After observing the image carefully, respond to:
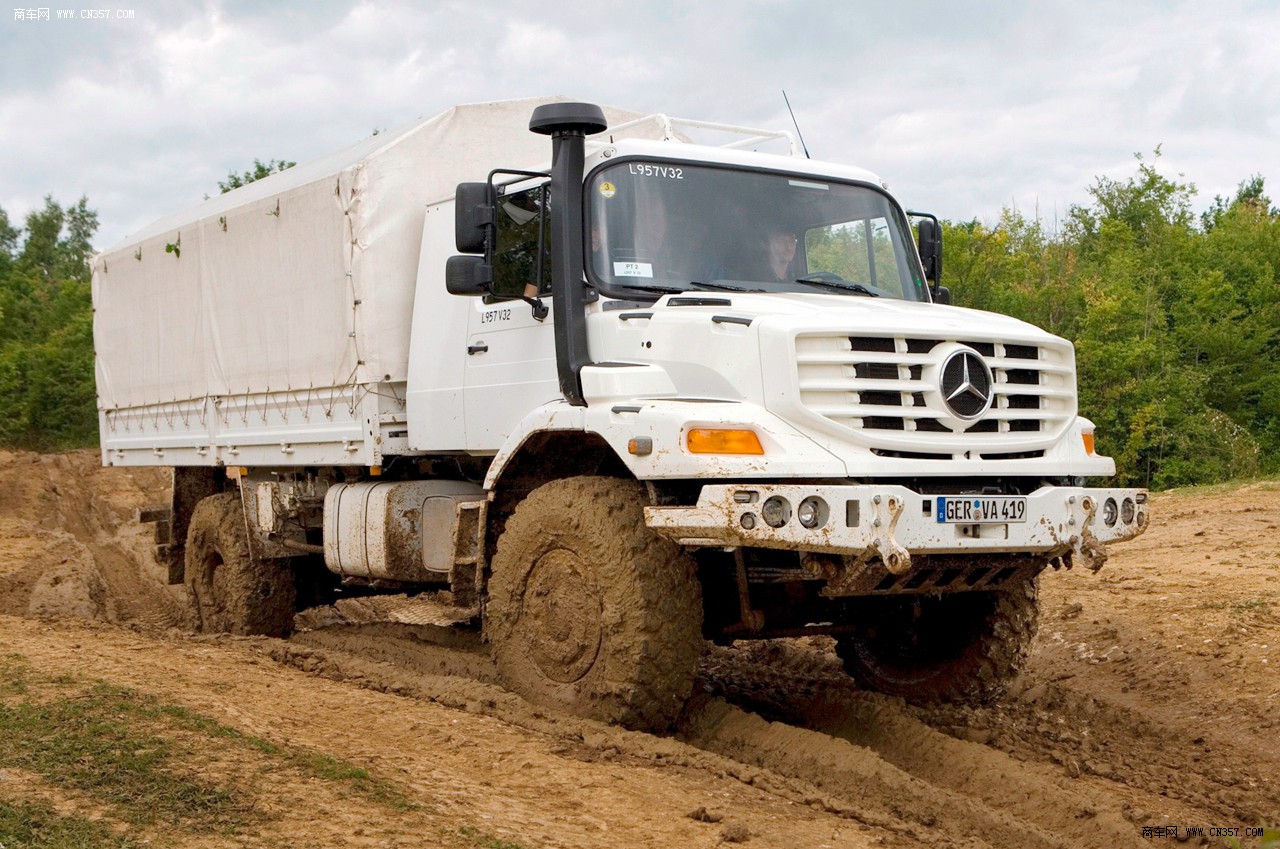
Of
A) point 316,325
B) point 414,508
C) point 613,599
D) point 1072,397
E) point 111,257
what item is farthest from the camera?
point 111,257

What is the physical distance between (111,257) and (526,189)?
675 centimetres

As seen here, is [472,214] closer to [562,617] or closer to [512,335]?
[512,335]

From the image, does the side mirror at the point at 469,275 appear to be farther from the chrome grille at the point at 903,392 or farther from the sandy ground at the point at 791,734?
the sandy ground at the point at 791,734

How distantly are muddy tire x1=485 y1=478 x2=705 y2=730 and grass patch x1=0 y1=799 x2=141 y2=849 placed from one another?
Result: 8.41 ft

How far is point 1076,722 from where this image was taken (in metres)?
7.66

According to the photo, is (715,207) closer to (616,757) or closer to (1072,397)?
(1072,397)

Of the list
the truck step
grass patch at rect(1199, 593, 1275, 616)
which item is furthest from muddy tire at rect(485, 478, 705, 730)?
grass patch at rect(1199, 593, 1275, 616)

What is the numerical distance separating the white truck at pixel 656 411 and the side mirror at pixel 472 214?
2 centimetres

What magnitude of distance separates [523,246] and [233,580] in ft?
14.9

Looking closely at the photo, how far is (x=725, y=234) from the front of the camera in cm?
724

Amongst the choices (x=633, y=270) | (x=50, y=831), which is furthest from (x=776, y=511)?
(x=50, y=831)

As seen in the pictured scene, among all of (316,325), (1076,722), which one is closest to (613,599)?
(1076,722)

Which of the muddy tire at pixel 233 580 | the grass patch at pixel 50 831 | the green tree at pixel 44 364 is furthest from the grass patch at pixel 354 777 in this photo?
the green tree at pixel 44 364

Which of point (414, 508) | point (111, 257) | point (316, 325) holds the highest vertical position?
point (111, 257)
